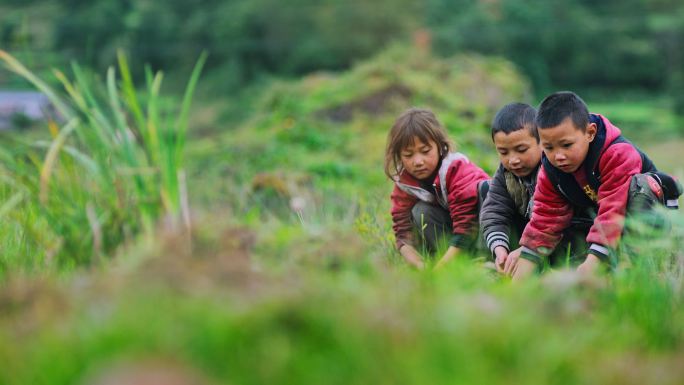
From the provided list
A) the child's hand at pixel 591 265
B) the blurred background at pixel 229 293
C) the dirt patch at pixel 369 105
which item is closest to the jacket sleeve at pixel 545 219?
the child's hand at pixel 591 265

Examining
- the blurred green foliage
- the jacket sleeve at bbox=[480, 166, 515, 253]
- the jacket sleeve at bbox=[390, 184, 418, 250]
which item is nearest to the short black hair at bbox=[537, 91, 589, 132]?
the jacket sleeve at bbox=[480, 166, 515, 253]

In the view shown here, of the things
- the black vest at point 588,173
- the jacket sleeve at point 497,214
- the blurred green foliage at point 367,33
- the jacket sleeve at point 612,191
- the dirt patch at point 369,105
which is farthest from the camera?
the blurred green foliage at point 367,33

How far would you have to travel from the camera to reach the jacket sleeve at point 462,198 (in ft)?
14.3

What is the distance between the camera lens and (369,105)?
672 inches

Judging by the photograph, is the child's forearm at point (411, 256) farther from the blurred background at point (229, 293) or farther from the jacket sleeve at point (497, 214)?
the jacket sleeve at point (497, 214)

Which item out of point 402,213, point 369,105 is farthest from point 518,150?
point 369,105

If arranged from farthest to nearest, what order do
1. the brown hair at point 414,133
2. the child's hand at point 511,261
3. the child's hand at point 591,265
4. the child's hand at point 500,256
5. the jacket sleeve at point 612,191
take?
1. the brown hair at point 414,133
2. the child's hand at point 500,256
3. the child's hand at point 511,261
4. the jacket sleeve at point 612,191
5. the child's hand at point 591,265

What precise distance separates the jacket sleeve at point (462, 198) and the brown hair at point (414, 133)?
0.43ft

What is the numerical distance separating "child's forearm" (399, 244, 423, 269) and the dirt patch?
12803 mm

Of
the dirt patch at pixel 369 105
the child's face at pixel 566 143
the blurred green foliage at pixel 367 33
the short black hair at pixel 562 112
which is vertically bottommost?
the child's face at pixel 566 143

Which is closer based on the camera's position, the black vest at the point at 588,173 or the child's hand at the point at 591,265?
the child's hand at the point at 591,265

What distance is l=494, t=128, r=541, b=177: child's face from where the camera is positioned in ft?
13.2

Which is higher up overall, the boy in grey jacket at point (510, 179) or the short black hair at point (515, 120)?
the short black hair at point (515, 120)

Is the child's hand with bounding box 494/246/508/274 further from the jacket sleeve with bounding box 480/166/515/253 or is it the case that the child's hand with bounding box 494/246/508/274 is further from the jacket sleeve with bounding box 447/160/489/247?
the jacket sleeve with bounding box 447/160/489/247
